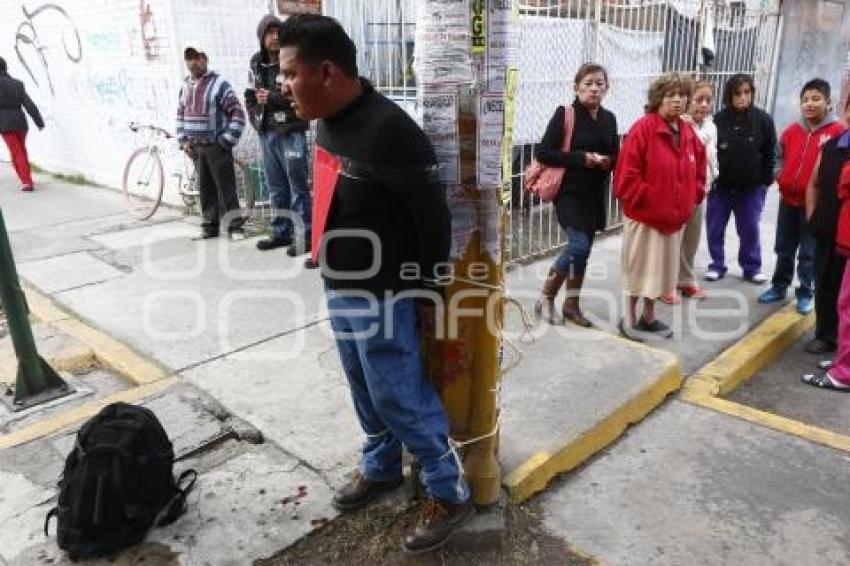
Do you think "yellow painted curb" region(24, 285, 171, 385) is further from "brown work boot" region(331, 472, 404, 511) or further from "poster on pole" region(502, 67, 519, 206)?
"poster on pole" region(502, 67, 519, 206)

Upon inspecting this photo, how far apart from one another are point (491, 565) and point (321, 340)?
2145 millimetres

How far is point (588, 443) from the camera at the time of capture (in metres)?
3.22

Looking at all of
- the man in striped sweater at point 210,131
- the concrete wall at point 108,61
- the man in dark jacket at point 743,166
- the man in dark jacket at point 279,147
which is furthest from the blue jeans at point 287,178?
the man in dark jacket at point 743,166

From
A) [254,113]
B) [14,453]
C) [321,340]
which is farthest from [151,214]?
[14,453]

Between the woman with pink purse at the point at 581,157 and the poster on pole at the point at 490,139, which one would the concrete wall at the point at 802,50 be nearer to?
the woman with pink purse at the point at 581,157

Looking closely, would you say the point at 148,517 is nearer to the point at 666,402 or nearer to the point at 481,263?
the point at 481,263

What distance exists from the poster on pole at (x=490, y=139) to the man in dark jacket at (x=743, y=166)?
11.8ft

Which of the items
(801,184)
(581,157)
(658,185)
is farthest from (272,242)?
(801,184)

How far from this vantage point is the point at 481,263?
240cm

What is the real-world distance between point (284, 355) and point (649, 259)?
2.33m

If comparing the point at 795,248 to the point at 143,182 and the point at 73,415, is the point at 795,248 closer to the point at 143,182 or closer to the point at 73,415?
the point at 73,415

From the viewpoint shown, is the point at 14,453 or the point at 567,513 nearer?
the point at 567,513

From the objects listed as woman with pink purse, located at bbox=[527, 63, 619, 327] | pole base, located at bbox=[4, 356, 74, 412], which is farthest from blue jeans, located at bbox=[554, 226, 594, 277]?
pole base, located at bbox=[4, 356, 74, 412]

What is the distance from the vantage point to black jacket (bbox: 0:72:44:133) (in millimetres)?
9156
